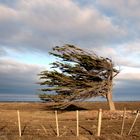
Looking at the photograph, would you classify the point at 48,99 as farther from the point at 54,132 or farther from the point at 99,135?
the point at 99,135

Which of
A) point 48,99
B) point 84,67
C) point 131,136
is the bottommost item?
point 131,136

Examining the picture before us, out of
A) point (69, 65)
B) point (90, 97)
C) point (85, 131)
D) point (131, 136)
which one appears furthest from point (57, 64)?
point (131, 136)

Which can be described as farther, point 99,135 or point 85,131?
point 85,131

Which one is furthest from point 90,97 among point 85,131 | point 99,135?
point 99,135

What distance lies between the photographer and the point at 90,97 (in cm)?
4978

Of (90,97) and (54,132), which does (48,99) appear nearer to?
(90,97)

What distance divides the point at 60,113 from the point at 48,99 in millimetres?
2489

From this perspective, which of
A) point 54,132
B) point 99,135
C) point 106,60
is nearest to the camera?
point 99,135

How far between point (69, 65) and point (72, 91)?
3.18 meters

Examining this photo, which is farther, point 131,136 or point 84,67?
point 84,67

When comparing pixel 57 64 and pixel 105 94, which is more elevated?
pixel 57 64

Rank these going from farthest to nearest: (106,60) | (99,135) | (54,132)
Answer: (106,60)
(54,132)
(99,135)

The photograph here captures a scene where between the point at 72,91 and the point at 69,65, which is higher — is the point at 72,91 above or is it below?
below

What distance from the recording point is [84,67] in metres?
49.9
